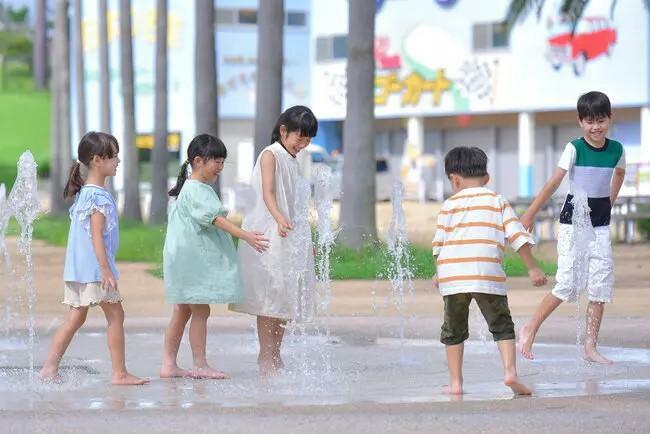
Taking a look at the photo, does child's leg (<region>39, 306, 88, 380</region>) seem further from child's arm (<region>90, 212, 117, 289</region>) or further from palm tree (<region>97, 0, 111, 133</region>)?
palm tree (<region>97, 0, 111, 133</region>)

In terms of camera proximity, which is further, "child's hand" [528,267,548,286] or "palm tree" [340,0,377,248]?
"palm tree" [340,0,377,248]

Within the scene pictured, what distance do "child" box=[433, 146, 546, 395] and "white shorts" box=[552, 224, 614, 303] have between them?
1433 mm

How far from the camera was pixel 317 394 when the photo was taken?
823 cm

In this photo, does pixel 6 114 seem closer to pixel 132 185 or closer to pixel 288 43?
pixel 288 43

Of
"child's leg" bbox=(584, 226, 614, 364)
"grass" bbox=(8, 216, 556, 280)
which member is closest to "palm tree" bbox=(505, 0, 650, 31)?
"grass" bbox=(8, 216, 556, 280)

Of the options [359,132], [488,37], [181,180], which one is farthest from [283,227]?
[488,37]

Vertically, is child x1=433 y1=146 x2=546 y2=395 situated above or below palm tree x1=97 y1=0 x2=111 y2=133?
below

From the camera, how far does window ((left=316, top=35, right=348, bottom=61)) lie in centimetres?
5675

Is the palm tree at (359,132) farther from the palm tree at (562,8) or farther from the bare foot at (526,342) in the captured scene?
the bare foot at (526,342)

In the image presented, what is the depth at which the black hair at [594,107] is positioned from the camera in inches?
377

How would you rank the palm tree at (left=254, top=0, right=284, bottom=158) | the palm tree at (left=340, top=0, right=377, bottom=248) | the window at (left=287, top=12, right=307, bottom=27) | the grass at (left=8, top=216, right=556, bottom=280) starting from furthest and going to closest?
the window at (left=287, top=12, right=307, bottom=27), the palm tree at (left=254, top=0, right=284, bottom=158), the palm tree at (left=340, top=0, right=377, bottom=248), the grass at (left=8, top=216, right=556, bottom=280)

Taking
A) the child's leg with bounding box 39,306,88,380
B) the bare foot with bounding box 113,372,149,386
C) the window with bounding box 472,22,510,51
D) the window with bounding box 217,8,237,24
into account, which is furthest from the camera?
the window with bounding box 217,8,237,24

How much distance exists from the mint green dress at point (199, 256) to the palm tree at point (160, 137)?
973 inches

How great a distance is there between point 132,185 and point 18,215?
27491 millimetres
